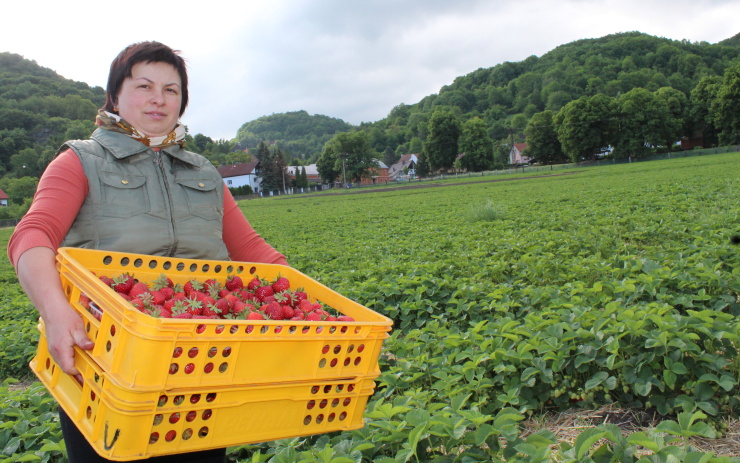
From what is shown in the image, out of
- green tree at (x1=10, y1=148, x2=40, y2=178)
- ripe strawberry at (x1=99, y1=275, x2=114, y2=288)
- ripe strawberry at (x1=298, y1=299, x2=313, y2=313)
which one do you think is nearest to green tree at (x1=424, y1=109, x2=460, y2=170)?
green tree at (x1=10, y1=148, x2=40, y2=178)

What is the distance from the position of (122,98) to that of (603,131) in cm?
7970

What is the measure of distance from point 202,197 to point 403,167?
437ft

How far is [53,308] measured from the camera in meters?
1.71

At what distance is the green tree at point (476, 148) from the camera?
83.7m

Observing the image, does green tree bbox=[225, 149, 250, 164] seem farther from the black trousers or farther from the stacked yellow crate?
the stacked yellow crate

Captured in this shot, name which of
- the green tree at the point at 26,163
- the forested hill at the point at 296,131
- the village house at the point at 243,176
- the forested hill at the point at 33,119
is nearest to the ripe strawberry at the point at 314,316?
the forested hill at the point at 33,119

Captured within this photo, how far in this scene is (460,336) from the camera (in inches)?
163

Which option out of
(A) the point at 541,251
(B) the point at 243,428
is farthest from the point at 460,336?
(A) the point at 541,251

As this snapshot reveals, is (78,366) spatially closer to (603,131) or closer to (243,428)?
(243,428)

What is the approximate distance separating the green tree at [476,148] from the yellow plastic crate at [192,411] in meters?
84.2

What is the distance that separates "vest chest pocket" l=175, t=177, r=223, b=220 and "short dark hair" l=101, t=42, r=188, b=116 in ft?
1.54

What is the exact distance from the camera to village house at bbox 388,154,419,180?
130 meters

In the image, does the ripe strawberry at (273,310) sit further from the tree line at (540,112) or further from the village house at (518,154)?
the village house at (518,154)

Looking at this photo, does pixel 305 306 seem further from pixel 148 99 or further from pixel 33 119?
pixel 33 119
